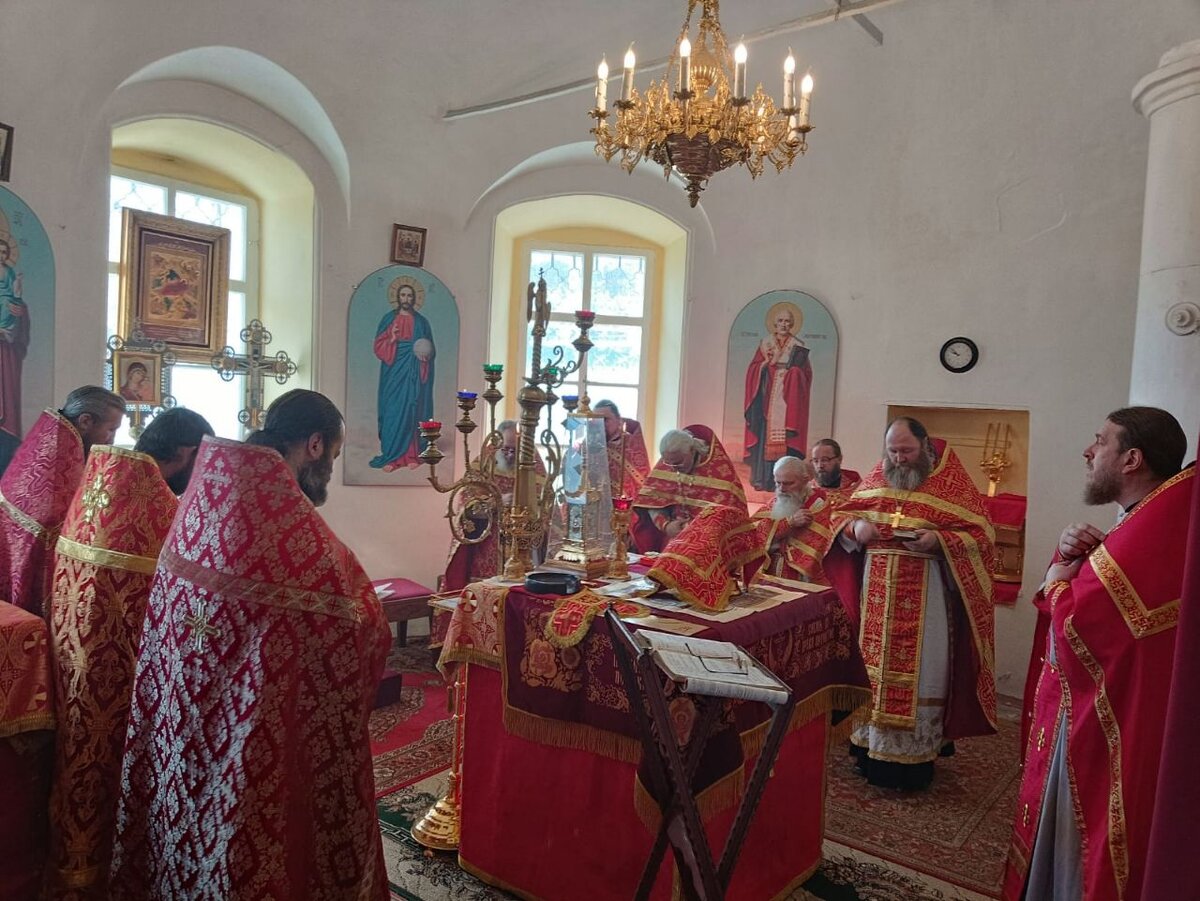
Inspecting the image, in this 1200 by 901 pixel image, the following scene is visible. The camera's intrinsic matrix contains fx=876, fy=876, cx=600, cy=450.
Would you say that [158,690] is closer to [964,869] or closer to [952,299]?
[964,869]

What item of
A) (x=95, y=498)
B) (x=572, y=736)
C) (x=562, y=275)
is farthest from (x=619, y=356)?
(x=95, y=498)

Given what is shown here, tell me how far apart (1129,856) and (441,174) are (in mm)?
6851

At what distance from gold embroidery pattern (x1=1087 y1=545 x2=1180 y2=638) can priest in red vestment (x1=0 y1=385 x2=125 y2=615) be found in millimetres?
3364

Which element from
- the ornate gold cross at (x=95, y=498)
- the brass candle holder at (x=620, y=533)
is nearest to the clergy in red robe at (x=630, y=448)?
the brass candle holder at (x=620, y=533)

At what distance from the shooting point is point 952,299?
6812 mm

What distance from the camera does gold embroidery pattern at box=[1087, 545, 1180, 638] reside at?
7.92 feet

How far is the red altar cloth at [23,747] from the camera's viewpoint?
2.77 metres

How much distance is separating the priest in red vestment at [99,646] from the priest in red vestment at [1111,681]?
2.84 m

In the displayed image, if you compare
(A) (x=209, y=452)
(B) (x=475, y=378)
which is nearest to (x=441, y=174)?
(B) (x=475, y=378)

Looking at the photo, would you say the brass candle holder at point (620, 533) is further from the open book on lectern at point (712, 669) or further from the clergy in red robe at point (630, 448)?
the clergy in red robe at point (630, 448)

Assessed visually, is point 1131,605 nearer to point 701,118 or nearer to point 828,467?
point 701,118

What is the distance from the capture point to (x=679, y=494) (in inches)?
237

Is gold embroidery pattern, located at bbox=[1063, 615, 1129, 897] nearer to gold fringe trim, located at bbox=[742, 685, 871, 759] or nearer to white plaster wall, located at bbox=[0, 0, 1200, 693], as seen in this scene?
gold fringe trim, located at bbox=[742, 685, 871, 759]

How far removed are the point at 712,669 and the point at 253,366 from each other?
6072 millimetres
